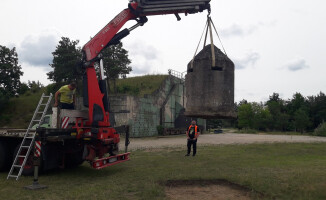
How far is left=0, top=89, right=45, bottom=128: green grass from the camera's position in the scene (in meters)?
36.0

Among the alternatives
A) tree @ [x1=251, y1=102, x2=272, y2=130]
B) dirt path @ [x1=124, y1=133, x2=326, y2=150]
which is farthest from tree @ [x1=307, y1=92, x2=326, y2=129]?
dirt path @ [x1=124, y1=133, x2=326, y2=150]

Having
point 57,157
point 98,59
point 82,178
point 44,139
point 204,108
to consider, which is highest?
point 98,59

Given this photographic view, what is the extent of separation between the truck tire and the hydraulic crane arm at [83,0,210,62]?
13.2ft

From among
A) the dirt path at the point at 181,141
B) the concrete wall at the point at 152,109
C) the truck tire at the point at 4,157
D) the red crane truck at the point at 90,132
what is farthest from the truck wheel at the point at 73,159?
the concrete wall at the point at 152,109

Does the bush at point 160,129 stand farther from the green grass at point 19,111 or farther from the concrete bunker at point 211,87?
the concrete bunker at point 211,87

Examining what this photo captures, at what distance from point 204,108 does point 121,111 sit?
70.8ft

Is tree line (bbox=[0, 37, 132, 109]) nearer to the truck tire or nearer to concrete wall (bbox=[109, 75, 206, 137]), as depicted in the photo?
concrete wall (bbox=[109, 75, 206, 137])

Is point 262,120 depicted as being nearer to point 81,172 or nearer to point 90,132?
point 81,172

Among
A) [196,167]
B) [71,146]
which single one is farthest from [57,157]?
[196,167]

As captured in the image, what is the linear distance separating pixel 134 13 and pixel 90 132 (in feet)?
14.5

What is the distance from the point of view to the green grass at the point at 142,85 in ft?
122

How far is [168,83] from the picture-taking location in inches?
1516

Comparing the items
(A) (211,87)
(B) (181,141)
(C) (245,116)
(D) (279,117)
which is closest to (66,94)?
(A) (211,87)

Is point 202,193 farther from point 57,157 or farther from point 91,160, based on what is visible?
point 57,157
